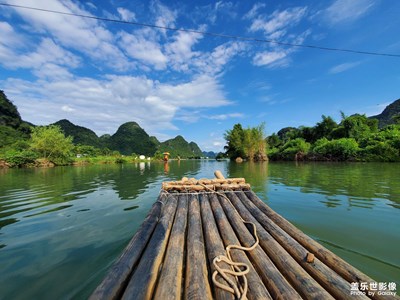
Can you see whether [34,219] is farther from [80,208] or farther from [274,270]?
[274,270]

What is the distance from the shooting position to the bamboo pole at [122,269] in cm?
156

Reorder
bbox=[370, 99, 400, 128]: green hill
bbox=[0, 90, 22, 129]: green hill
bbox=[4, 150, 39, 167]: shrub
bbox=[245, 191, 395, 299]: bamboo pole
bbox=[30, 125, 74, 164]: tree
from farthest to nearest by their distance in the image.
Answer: bbox=[370, 99, 400, 128]: green hill
bbox=[0, 90, 22, 129]: green hill
bbox=[30, 125, 74, 164]: tree
bbox=[4, 150, 39, 167]: shrub
bbox=[245, 191, 395, 299]: bamboo pole

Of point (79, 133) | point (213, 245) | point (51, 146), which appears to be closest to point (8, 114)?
point (79, 133)

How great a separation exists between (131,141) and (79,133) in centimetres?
2466

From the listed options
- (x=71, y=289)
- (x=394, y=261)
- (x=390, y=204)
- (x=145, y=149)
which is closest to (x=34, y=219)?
(x=71, y=289)

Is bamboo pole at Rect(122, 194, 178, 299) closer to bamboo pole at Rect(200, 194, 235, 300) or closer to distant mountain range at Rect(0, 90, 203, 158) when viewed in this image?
bamboo pole at Rect(200, 194, 235, 300)

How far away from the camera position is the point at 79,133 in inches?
3231

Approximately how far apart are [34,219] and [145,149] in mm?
97525

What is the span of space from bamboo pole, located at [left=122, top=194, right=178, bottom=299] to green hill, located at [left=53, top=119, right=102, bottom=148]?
86.9 meters

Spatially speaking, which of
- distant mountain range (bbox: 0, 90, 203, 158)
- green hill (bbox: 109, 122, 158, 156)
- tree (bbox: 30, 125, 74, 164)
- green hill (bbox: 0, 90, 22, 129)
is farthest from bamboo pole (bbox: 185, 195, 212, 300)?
green hill (bbox: 109, 122, 158, 156)

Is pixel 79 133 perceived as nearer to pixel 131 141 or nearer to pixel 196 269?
pixel 131 141

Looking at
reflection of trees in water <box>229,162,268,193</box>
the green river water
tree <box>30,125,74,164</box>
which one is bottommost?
the green river water

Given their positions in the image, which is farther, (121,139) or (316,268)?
(121,139)

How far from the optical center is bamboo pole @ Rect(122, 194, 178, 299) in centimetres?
155
